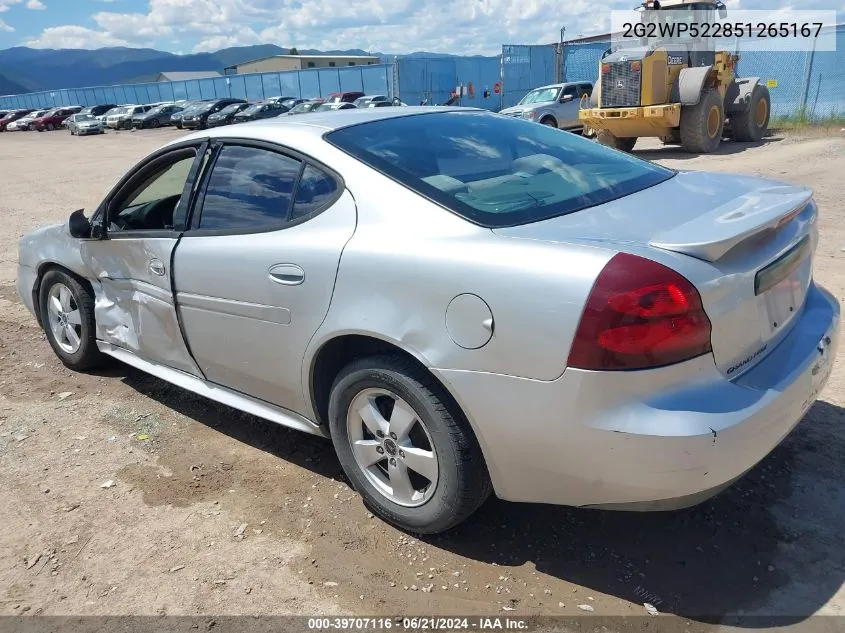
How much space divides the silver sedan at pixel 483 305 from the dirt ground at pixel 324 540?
27 cm

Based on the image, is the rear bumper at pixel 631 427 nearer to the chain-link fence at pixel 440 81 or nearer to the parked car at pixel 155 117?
the chain-link fence at pixel 440 81

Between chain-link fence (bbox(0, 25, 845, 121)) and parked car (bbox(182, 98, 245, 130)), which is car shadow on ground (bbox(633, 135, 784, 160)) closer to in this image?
chain-link fence (bbox(0, 25, 845, 121))

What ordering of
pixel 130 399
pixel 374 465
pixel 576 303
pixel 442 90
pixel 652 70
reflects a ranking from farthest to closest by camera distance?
pixel 442 90
pixel 652 70
pixel 130 399
pixel 374 465
pixel 576 303

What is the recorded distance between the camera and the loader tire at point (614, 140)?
53.5 feet

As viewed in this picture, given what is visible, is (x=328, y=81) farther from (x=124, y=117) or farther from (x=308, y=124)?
(x=308, y=124)

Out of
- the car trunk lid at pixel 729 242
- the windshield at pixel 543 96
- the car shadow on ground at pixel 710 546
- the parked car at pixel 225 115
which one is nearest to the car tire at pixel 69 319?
the car shadow on ground at pixel 710 546

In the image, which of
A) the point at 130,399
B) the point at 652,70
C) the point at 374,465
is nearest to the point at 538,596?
the point at 374,465

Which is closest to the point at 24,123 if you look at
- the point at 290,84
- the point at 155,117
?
the point at 155,117

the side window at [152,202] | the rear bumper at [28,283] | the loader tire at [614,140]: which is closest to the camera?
the side window at [152,202]

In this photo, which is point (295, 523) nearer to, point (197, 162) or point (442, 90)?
point (197, 162)

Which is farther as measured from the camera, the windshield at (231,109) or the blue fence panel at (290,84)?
the blue fence panel at (290,84)

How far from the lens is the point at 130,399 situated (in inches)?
167

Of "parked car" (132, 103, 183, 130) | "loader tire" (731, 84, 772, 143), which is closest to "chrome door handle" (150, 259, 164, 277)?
"loader tire" (731, 84, 772, 143)

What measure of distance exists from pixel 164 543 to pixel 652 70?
1457 centimetres
